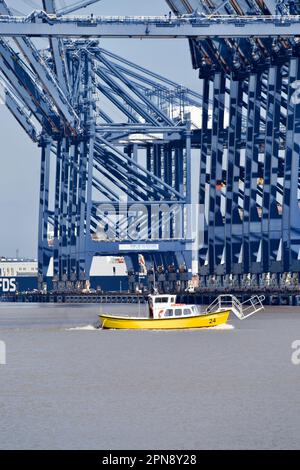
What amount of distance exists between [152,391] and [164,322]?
3258 cm

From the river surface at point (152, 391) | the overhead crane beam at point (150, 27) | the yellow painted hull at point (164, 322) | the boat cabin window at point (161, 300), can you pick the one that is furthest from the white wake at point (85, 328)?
the overhead crane beam at point (150, 27)

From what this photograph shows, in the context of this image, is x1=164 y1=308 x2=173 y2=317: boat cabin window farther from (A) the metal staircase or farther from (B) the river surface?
(A) the metal staircase

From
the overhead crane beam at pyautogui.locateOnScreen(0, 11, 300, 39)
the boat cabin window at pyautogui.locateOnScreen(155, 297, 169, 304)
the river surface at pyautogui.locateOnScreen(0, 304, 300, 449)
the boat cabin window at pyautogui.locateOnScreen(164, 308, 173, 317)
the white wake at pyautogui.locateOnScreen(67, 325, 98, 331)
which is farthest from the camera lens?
the overhead crane beam at pyautogui.locateOnScreen(0, 11, 300, 39)

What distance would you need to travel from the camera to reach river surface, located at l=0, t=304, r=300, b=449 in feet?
173

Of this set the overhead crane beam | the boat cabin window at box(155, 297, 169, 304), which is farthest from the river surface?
the overhead crane beam

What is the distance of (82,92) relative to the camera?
613 feet

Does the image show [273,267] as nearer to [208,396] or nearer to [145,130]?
[145,130]

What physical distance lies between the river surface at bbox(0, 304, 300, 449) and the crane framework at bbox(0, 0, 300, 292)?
31632mm

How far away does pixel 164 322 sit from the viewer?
9694cm

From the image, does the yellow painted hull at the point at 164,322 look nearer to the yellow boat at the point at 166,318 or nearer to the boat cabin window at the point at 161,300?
the yellow boat at the point at 166,318

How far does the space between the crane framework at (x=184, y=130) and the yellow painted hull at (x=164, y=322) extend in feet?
95.3

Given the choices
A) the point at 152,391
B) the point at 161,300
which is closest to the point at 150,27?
the point at 161,300

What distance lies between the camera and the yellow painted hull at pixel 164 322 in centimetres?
9625
